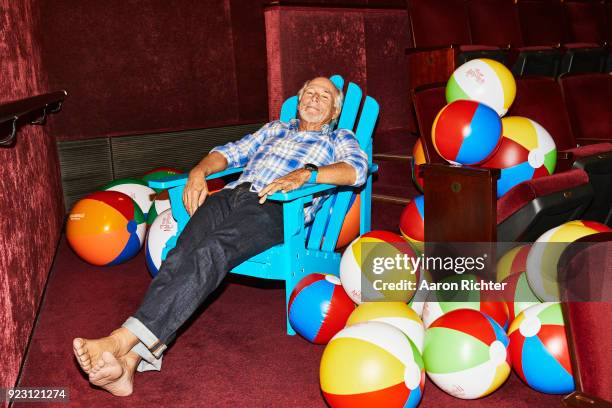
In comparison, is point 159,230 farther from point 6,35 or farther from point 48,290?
point 6,35

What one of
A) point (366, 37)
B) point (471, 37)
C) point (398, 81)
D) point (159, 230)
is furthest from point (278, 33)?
point (471, 37)

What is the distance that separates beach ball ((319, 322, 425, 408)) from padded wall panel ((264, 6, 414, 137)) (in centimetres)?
212

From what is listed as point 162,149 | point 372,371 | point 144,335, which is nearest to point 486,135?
point 372,371

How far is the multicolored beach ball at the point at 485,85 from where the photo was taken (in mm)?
2758

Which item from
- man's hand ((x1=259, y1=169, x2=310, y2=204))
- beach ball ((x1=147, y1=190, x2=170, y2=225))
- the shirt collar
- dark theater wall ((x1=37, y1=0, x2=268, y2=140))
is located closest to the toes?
man's hand ((x1=259, y1=169, x2=310, y2=204))

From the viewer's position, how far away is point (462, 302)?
2.23 metres

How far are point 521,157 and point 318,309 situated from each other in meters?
1.07

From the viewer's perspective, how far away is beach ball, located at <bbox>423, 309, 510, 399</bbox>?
195cm

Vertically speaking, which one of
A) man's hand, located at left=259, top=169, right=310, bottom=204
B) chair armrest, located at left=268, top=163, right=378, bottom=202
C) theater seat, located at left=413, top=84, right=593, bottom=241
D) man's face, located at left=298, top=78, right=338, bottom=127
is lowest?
theater seat, located at left=413, top=84, right=593, bottom=241

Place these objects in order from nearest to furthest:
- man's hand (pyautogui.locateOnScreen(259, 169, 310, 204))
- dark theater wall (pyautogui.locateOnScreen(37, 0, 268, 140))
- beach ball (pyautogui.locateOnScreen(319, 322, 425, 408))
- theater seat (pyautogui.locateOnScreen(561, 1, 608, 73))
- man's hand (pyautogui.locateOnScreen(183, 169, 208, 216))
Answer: beach ball (pyautogui.locateOnScreen(319, 322, 425, 408)) < man's hand (pyautogui.locateOnScreen(259, 169, 310, 204)) < man's hand (pyautogui.locateOnScreen(183, 169, 208, 216)) < dark theater wall (pyautogui.locateOnScreen(37, 0, 268, 140)) < theater seat (pyautogui.locateOnScreen(561, 1, 608, 73))

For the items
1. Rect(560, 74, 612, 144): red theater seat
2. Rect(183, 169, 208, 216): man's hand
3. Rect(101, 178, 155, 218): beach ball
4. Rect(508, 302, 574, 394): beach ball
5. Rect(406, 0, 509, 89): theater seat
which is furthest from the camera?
Rect(406, 0, 509, 89): theater seat

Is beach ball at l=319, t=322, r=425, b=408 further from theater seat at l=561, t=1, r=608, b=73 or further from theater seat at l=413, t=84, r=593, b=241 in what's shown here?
theater seat at l=561, t=1, r=608, b=73

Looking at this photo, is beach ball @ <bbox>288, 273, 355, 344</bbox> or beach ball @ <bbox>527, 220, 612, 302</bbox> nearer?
beach ball @ <bbox>527, 220, 612, 302</bbox>

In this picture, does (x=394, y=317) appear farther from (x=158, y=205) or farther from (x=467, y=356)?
(x=158, y=205)
